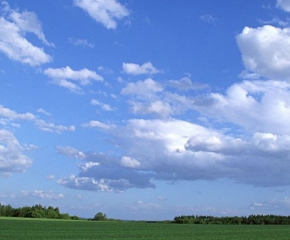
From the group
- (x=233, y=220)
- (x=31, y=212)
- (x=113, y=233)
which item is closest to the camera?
(x=113, y=233)

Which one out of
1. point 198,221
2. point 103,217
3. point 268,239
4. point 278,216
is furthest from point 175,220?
point 268,239

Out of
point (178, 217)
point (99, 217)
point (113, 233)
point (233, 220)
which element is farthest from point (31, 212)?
point (113, 233)

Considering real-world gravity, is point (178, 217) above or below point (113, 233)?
above

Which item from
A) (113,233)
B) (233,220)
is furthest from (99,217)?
(113,233)

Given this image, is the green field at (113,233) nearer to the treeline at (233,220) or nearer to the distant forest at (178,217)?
the distant forest at (178,217)

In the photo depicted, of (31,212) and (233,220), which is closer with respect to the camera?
(31,212)

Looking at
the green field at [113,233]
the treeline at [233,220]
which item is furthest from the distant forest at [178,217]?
the green field at [113,233]

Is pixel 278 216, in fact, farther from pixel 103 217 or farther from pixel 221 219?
pixel 103 217

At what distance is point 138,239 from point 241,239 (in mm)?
7964

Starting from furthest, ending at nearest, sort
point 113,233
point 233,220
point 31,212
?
1. point 233,220
2. point 31,212
3. point 113,233

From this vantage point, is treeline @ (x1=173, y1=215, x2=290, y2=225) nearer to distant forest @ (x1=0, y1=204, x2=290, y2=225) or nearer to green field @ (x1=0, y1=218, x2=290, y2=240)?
distant forest @ (x1=0, y1=204, x2=290, y2=225)

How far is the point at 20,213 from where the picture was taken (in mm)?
88000

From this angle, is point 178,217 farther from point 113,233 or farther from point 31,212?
point 113,233

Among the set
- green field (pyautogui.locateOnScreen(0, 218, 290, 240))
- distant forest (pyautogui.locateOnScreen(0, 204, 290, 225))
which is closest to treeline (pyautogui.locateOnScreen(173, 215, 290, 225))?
distant forest (pyautogui.locateOnScreen(0, 204, 290, 225))
